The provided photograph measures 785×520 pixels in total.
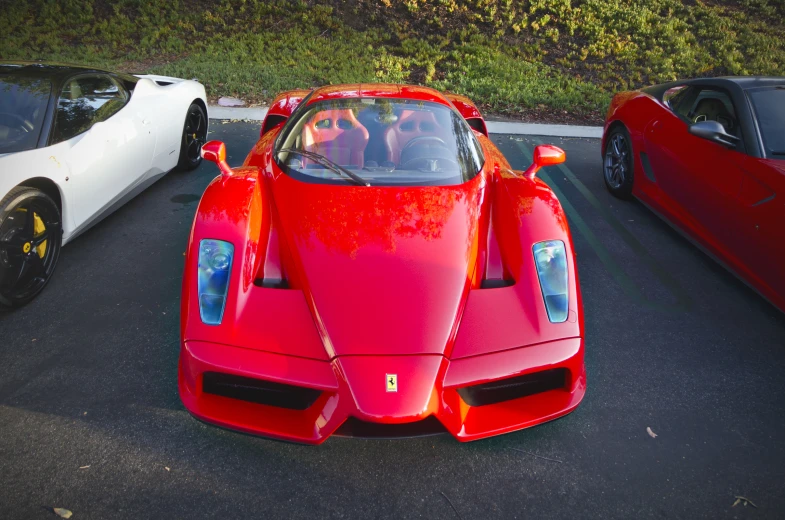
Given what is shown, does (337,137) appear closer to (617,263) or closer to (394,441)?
(394,441)

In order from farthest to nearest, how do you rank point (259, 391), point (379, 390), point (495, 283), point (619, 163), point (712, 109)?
point (619, 163) → point (712, 109) → point (495, 283) → point (259, 391) → point (379, 390)

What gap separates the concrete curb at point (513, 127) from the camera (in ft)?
23.7

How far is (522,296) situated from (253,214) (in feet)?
4.56

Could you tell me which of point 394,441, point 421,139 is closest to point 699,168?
point 421,139

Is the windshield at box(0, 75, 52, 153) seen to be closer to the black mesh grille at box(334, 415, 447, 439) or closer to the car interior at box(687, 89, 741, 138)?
the black mesh grille at box(334, 415, 447, 439)

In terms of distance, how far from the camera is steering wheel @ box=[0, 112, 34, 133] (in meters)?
3.39

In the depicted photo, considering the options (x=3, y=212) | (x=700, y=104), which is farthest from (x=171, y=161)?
(x=700, y=104)

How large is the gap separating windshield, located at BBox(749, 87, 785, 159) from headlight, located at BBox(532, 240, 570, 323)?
80.1 inches

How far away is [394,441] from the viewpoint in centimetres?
244

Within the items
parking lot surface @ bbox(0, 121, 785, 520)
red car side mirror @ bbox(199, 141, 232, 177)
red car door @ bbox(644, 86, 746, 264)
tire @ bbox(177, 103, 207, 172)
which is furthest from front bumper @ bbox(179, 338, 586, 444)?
tire @ bbox(177, 103, 207, 172)

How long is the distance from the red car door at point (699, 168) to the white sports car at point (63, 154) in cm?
427

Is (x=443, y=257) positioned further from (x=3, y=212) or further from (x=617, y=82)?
(x=617, y=82)

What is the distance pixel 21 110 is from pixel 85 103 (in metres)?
0.50

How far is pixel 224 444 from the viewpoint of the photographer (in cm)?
238
